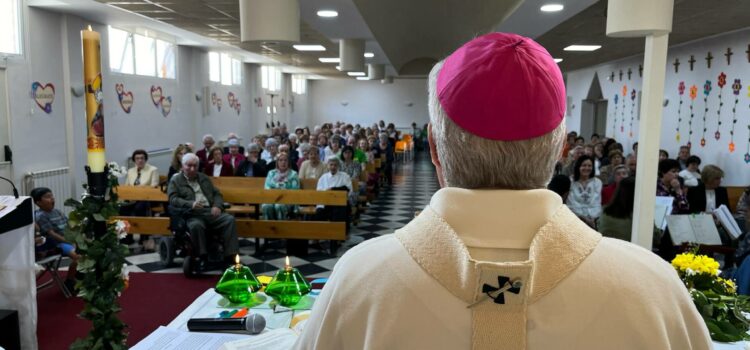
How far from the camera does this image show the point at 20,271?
330 cm

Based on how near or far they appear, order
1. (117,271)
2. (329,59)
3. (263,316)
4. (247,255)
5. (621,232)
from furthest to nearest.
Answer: (329,59)
(247,255)
(621,232)
(263,316)
(117,271)

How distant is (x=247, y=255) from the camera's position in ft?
22.1

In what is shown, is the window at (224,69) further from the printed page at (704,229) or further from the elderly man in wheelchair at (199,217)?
the printed page at (704,229)

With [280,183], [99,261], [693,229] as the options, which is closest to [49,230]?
[280,183]

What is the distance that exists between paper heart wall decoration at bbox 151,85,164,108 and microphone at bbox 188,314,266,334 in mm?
9895

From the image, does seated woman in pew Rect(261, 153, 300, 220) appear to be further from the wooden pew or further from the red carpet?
the red carpet

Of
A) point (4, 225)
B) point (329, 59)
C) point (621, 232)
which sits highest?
point (329, 59)

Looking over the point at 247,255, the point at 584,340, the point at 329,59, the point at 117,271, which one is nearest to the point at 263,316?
the point at 117,271

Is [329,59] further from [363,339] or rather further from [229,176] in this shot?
[363,339]

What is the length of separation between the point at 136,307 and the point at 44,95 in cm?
452

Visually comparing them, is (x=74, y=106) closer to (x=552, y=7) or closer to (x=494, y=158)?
(x=552, y=7)

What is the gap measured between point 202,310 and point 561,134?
74.7 inches

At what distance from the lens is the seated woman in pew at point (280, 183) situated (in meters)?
7.14

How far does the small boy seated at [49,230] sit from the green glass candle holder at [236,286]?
3.39 meters
